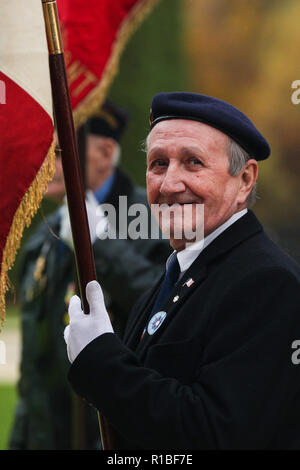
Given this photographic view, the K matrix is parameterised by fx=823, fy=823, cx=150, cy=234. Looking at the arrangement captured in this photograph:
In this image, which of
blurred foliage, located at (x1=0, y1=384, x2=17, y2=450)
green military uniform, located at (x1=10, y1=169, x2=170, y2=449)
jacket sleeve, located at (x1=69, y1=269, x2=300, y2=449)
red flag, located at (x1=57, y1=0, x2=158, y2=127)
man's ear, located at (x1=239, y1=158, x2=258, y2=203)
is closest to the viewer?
jacket sleeve, located at (x1=69, y1=269, x2=300, y2=449)

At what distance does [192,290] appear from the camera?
7.59 ft

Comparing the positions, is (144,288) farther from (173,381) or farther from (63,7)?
(173,381)

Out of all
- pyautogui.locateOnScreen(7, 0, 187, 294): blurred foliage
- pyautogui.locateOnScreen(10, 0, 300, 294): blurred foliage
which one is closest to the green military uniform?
pyautogui.locateOnScreen(10, 0, 300, 294): blurred foliage

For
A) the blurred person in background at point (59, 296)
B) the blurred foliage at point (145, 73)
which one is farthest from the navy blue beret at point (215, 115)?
the blurred foliage at point (145, 73)

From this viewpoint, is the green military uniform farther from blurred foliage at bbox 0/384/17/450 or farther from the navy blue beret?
the navy blue beret

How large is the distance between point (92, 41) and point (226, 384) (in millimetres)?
2987

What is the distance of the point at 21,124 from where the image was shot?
2.52 meters

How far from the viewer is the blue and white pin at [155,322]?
235 centimetres

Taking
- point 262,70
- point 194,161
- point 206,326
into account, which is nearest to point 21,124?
point 194,161

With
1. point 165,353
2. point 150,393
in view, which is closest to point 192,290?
point 165,353

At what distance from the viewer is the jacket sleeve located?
6.59ft

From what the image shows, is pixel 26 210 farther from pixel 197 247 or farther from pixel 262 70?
pixel 262 70

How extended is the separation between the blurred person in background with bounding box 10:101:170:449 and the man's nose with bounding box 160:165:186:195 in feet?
8.15

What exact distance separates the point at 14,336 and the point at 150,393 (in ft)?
35.7
